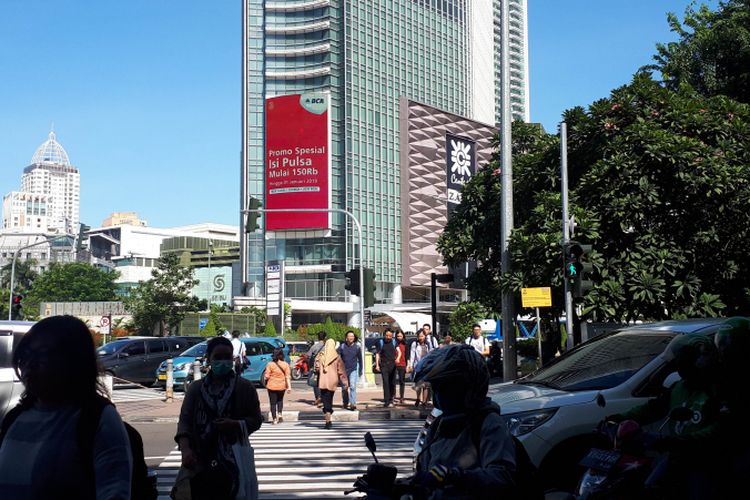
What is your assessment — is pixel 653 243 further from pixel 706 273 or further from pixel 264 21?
pixel 264 21

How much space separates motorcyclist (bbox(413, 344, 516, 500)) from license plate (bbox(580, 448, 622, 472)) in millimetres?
1979

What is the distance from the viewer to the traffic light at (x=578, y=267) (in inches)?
536

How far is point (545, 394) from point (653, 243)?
34.8 feet

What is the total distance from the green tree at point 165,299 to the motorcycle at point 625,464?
5654cm

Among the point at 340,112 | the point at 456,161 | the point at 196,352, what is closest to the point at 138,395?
the point at 196,352

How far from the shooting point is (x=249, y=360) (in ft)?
89.4

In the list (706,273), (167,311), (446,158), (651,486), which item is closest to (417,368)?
(651,486)

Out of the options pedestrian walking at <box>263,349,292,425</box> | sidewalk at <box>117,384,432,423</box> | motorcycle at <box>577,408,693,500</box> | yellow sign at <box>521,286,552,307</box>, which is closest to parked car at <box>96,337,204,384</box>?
sidewalk at <box>117,384,432,423</box>

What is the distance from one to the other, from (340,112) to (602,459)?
9257 centimetres

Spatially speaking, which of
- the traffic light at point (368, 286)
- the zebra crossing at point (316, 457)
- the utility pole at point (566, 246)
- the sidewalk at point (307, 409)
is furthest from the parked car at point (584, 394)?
the traffic light at point (368, 286)

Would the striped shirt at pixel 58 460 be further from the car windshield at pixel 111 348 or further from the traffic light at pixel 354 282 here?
the car windshield at pixel 111 348

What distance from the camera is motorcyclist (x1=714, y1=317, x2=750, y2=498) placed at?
460cm

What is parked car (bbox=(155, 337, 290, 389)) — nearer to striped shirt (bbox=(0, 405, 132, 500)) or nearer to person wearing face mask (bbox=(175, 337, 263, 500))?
person wearing face mask (bbox=(175, 337, 263, 500))

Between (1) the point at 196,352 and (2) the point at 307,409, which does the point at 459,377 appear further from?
(1) the point at 196,352
